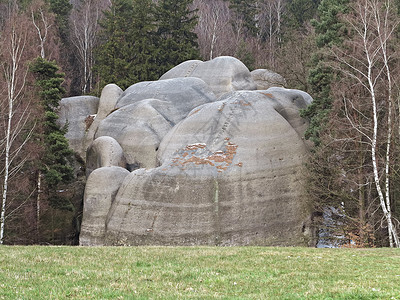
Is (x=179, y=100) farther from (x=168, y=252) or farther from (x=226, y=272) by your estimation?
(x=226, y=272)

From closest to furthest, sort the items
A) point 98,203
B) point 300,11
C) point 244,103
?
point 98,203
point 244,103
point 300,11

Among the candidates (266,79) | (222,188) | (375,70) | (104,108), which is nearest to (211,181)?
(222,188)

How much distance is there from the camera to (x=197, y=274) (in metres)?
9.12

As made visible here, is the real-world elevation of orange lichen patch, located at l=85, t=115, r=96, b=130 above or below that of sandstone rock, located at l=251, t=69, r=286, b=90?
below

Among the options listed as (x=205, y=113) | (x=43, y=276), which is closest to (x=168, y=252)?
(x=43, y=276)

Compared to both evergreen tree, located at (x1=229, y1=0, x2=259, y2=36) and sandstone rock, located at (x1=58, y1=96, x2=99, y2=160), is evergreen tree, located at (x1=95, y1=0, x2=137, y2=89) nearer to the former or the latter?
sandstone rock, located at (x1=58, y1=96, x2=99, y2=160)

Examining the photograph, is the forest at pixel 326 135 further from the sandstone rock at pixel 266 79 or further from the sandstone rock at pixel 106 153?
the sandstone rock at pixel 106 153

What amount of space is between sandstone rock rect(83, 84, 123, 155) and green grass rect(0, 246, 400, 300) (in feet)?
64.7

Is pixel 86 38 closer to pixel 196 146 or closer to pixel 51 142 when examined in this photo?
pixel 51 142

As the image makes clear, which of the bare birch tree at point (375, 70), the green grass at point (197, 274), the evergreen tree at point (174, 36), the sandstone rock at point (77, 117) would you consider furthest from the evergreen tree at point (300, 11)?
the green grass at point (197, 274)

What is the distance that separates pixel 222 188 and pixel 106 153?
294 inches

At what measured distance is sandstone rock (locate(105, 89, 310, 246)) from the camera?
2073 centimetres

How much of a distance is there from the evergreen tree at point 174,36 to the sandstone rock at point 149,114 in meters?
10.9

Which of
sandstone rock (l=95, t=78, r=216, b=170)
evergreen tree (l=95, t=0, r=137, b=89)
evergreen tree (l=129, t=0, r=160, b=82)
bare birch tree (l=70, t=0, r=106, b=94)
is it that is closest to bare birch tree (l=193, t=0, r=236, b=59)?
evergreen tree (l=129, t=0, r=160, b=82)
